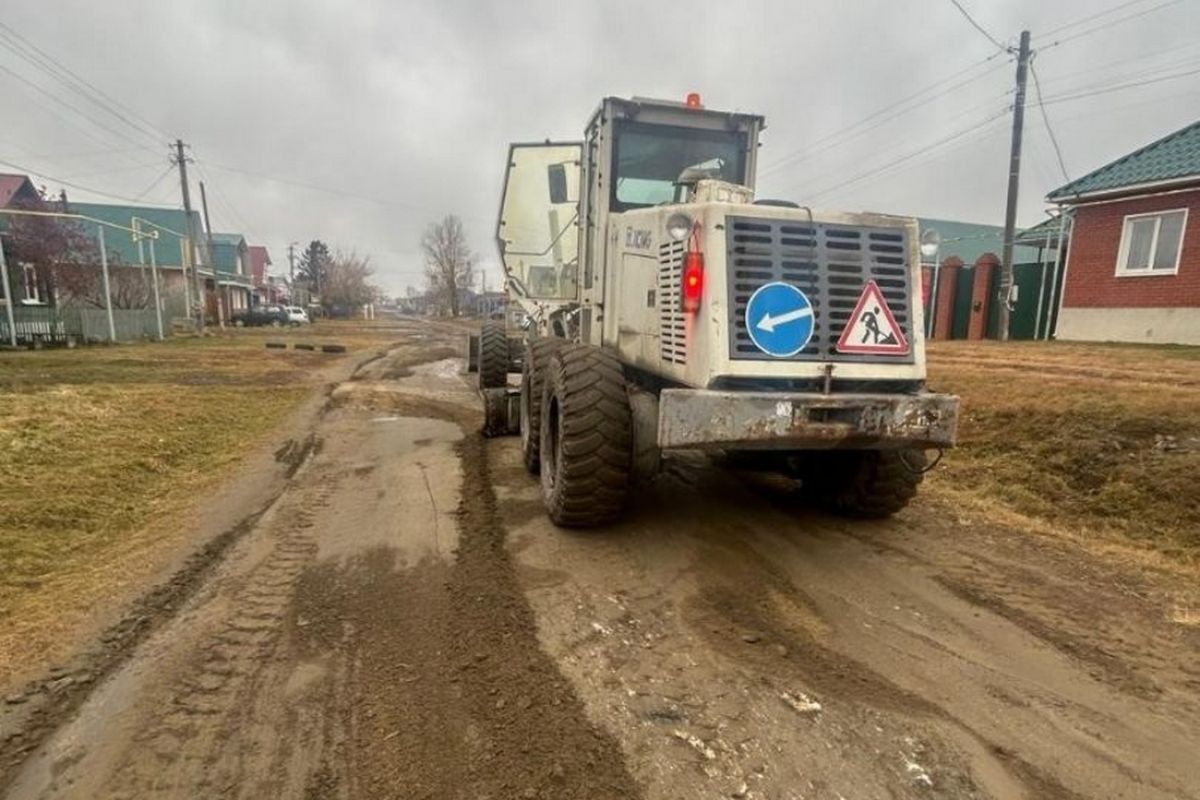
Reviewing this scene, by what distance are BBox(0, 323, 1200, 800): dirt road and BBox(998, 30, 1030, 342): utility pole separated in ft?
52.8

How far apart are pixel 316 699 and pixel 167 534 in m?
2.89

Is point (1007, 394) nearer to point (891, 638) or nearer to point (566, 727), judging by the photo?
point (891, 638)

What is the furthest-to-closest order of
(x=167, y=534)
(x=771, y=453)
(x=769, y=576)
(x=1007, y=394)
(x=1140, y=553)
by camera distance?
(x=1007, y=394), (x=771, y=453), (x=167, y=534), (x=1140, y=553), (x=769, y=576)

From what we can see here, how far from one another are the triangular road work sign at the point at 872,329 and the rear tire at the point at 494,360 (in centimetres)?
610

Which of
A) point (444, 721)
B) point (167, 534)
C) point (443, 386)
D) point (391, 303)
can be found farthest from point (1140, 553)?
point (391, 303)

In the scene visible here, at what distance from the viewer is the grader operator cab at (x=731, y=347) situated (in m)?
4.07

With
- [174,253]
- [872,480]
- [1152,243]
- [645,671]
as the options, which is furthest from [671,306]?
[174,253]

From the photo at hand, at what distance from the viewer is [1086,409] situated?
664cm

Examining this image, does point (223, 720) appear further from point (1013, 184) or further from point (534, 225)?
point (1013, 184)

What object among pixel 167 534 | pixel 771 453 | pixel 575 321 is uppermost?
pixel 575 321

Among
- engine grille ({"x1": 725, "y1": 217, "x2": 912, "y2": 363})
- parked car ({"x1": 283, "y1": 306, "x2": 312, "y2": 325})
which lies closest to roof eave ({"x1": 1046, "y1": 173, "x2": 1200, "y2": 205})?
engine grille ({"x1": 725, "y1": 217, "x2": 912, "y2": 363})

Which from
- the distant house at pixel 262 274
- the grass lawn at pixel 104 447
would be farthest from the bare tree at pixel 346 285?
the grass lawn at pixel 104 447

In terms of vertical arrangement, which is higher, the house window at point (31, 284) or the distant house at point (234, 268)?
the distant house at point (234, 268)

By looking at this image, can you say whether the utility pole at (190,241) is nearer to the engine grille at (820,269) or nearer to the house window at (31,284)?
the house window at (31,284)
